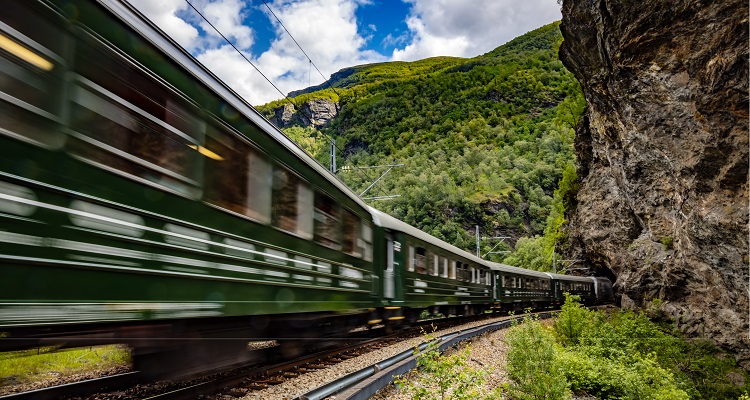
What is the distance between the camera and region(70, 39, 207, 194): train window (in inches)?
142

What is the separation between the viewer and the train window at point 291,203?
612cm

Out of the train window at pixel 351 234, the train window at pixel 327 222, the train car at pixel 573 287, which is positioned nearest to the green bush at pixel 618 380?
the train window at pixel 351 234

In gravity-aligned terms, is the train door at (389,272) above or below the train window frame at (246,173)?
below

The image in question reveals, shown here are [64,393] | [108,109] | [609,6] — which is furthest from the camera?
[609,6]

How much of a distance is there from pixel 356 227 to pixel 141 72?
5722 mm

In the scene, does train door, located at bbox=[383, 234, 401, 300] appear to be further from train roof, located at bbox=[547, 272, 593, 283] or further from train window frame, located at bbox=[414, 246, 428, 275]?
train roof, located at bbox=[547, 272, 593, 283]

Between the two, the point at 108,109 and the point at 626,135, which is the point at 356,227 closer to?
the point at 108,109

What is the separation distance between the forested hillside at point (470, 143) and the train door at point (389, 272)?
2578 inches

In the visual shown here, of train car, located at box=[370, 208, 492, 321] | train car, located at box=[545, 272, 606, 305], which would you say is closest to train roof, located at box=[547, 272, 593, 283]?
train car, located at box=[545, 272, 606, 305]

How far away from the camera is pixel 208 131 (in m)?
4.98

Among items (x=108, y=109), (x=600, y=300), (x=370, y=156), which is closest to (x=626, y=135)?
(x=108, y=109)

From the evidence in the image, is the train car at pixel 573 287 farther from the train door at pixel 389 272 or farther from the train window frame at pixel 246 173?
the train window frame at pixel 246 173

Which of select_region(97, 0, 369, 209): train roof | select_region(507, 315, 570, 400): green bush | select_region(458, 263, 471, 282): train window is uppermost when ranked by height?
select_region(97, 0, 369, 209): train roof

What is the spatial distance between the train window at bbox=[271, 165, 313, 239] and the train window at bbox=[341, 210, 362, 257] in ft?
5.42
